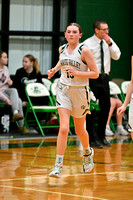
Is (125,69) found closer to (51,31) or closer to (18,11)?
(51,31)

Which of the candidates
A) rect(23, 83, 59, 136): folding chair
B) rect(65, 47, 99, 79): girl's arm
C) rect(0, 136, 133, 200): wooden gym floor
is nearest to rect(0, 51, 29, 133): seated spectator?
rect(23, 83, 59, 136): folding chair

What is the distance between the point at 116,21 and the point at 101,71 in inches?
170

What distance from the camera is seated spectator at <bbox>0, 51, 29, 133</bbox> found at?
9578 mm

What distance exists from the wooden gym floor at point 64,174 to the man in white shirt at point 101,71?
339 millimetres

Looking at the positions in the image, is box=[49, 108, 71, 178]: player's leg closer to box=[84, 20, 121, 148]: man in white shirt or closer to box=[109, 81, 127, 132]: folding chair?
box=[84, 20, 121, 148]: man in white shirt

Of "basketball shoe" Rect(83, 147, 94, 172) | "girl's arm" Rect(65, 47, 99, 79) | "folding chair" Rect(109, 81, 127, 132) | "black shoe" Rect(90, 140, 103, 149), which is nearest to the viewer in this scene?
"girl's arm" Rect(65, 47, 99, 79)

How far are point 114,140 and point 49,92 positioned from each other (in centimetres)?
217

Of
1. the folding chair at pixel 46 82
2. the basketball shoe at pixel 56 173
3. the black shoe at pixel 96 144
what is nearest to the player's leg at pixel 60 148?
the basketball shoe at pixel 56 173

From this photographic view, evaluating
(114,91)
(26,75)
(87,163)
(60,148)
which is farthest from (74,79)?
(114,91)

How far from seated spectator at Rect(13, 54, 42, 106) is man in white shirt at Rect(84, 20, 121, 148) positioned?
7.91 feet

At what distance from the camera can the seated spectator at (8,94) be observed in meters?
9.58

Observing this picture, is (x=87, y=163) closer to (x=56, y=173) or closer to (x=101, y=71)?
(x=56, y=173)

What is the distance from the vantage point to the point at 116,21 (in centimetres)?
1195

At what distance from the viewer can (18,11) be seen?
11148 mm
